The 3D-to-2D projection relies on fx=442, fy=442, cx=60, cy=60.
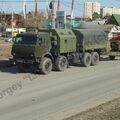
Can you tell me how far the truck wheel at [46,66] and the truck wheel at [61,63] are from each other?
2.53 ft

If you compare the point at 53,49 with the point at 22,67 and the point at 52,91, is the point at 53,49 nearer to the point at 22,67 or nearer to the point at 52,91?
the point at 22,67

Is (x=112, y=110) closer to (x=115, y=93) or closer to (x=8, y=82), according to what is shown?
(x=115, y=93)

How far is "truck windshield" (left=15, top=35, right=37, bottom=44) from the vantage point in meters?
22.9

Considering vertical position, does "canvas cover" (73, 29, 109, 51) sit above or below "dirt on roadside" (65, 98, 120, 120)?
above

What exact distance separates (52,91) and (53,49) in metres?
7.96

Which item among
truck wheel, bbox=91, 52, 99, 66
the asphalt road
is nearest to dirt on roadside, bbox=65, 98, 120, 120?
the asphalt road

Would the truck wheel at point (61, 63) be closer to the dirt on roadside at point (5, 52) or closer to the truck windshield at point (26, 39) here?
the truck windshield at point (26, 39)

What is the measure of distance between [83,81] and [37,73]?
12.7 ft

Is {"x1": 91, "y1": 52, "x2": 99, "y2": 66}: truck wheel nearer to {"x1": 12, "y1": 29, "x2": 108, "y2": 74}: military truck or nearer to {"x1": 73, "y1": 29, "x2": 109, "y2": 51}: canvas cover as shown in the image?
{"x1": 12, "y1": 29, "x2": 108, "y2": 74}: military truck

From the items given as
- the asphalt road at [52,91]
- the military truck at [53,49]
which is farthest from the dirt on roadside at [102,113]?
the military truck at [53,49]

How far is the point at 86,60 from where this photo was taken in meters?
26.5

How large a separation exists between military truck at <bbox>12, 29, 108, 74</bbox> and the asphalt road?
2.31 ft

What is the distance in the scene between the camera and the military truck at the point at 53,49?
22.6 m

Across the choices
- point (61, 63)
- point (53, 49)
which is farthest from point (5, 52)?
point (61, 63)
